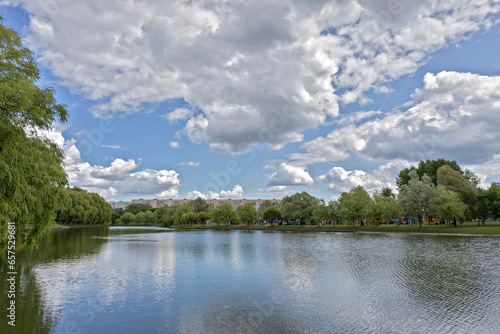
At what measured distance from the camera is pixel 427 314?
43.1 feet

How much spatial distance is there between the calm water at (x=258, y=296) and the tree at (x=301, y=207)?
66534mm

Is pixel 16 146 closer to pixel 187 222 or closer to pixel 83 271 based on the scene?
pixel 83 271

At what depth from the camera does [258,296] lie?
1616cm

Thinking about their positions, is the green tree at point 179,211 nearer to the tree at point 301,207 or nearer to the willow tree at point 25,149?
the tree at point 301,207

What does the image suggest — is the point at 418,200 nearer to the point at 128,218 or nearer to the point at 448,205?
the point at 448,205

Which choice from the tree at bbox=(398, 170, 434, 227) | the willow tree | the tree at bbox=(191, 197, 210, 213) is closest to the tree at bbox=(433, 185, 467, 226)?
the tree at bbox=(398, 170, 434, 227)

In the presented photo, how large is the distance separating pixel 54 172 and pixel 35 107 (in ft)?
11.1

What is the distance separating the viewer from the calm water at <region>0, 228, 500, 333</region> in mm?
11984

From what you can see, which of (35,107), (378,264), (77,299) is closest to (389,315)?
(378,264)

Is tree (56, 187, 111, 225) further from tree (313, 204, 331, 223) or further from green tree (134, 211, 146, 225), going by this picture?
tree (313, 204, 331, 223)

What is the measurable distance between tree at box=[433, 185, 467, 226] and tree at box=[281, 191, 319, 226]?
36.8 meters

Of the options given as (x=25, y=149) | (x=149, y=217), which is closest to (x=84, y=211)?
(x=149, y=217)

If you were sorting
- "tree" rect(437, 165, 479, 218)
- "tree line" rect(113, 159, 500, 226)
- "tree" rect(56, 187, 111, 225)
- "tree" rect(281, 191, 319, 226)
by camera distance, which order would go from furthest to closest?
"tree" rect(281, 191, 319, 226)
"tree" rect(56, 187, 111, 225)
"tree" rect(437, 165, 479, 218)
"tree line" rect(113, 159, 500, 226)

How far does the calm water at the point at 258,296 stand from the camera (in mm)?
11984
